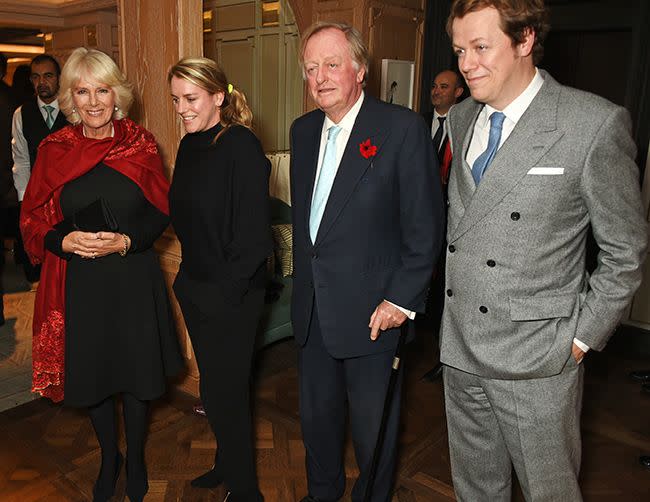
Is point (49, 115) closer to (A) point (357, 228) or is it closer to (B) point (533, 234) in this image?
(A) point (357, 228)

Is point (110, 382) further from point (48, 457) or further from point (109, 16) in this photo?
point (109, 16)

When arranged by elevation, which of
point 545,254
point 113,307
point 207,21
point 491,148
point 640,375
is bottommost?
point 640,375

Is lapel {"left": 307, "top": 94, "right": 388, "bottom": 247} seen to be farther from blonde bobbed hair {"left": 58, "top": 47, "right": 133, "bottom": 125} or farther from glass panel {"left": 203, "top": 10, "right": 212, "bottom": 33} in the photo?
glass panel {"left": 203, "top": 10, "right": 212, "bottom": 33}

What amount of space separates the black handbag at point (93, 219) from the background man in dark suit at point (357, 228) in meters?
0.77

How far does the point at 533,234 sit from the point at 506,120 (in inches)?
13.9

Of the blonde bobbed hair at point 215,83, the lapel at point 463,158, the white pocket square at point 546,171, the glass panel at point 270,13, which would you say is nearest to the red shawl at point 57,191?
the blonde bobbed hair at point 215,83

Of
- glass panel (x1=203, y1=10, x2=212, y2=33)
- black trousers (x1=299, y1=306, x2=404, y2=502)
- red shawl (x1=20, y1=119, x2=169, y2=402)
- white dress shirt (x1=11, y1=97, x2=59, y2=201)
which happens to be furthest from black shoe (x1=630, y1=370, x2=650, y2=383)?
glass panel (x1=203, y1=10, x2=212, y2=33)

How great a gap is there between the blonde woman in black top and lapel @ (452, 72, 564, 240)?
88 cm

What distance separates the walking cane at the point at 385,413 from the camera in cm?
223

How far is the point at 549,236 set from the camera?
167cm

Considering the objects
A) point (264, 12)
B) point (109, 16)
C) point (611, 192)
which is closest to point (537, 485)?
point (611, 192)

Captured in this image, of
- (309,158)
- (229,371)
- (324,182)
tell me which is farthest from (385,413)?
(309,158)

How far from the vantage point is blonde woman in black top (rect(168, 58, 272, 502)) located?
222 cm

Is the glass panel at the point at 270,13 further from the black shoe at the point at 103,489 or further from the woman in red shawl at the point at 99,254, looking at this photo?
the black shoe at the point at 103,489
